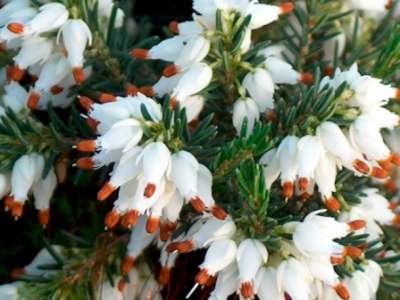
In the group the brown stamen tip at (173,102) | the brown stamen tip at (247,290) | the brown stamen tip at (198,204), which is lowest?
the brown stamen tip at (247,290)

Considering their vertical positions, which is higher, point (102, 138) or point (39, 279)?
point (102, 138)

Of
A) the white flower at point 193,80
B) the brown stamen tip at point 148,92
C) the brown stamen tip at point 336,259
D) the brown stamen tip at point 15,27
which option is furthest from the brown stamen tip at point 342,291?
the brown stamen tip at point 15,27

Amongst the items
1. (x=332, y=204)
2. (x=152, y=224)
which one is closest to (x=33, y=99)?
(x=152, y=224)

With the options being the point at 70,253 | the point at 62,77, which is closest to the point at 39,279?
the point at 70,253

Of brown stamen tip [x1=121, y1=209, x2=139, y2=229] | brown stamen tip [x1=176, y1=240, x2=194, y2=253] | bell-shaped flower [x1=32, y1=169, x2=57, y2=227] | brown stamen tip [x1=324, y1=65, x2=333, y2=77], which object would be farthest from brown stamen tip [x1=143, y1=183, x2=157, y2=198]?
brown stamen tip [x1=324, y1=65, x2=333, y2=77]

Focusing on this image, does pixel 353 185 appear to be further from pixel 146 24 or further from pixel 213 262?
pixel 146 24

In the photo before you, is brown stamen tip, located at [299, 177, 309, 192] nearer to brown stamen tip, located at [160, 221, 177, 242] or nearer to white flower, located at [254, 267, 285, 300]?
white flower, located at [254, 267, 285, 300]

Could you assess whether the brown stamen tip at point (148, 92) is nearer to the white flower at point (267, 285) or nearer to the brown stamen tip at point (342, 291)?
the white flower at point (267, 285)
